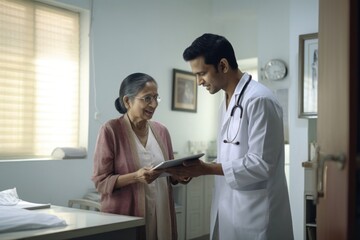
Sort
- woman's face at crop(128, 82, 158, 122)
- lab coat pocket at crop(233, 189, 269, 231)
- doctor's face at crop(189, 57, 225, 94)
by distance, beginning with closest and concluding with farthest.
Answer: lab coat pocket at crop(233, 189, 269, 231), doctor's face at crop(189, 57, 225, 94), woman's face at crop(128, 82, 158, 122)

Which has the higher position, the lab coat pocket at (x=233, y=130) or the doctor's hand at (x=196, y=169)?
the lab coat pocket at (x=233, y=130)

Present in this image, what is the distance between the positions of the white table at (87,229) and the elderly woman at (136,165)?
111mm

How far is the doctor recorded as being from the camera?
1.51 meters

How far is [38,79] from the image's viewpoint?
10.4ft

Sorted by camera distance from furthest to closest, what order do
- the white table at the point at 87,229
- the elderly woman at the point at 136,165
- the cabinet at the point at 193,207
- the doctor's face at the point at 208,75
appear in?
the cabinet at the point at 193,207, the elderly woman at the point at 136,165, the doctor's face at the point at 208,75, the white table at the point at 87,229

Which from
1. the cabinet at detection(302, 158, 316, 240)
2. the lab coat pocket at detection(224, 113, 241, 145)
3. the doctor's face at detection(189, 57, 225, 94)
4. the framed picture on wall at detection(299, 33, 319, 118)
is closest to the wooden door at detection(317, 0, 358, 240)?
the lab coat pocket at detection(224, 113, 241, 145)

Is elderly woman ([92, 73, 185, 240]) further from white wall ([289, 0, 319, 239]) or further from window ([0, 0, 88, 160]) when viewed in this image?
white wall ([289, 0, 319, 239])

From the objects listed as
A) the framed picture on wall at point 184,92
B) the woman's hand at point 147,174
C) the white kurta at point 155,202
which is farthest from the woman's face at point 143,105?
the framed picture on wall at point 184,92

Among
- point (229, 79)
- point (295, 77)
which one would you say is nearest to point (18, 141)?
point (229, 79)

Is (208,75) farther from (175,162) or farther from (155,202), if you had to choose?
(155,202)

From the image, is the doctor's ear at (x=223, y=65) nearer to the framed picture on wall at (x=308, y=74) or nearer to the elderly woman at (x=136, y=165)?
the elderly woman at (x=136, y=165)

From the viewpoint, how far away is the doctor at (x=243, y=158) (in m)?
1.51

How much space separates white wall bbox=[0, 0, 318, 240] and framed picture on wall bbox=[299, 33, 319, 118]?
0.09m

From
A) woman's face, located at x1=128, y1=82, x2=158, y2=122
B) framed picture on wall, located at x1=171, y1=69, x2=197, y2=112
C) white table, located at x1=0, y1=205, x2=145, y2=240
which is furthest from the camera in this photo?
framed picture on wall, located at x1=171, y1=69, x2=197, y2=112
